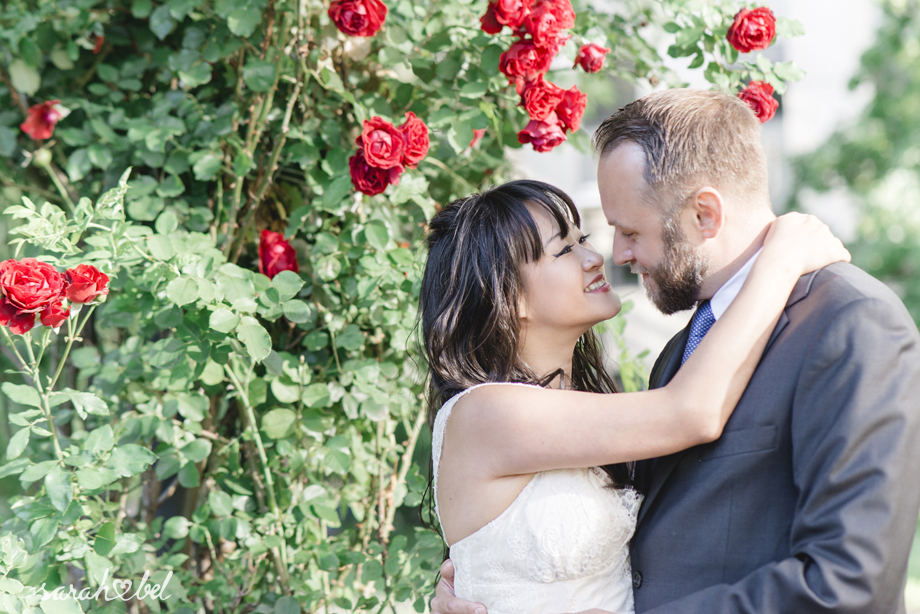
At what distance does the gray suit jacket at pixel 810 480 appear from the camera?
1211mm

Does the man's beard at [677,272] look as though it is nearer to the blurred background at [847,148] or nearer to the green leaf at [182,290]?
Answer: the green leaf at [182,290]

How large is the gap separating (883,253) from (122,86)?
701cm

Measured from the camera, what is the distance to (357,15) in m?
1.95

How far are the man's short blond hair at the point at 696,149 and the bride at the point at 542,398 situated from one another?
13cm

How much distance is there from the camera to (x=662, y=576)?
1.51 meters

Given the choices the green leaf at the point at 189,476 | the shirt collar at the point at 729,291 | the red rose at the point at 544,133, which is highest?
the red rose at the point at 544,133

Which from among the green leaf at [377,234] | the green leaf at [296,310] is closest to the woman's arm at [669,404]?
the green leaf at [296,310]

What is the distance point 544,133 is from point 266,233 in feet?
2.81

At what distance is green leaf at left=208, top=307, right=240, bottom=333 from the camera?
167 cm

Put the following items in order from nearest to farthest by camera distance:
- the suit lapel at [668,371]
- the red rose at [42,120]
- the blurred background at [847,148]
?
the suit lapel at [668,371], the red rose at [42,120], the blurred background at [847,148]

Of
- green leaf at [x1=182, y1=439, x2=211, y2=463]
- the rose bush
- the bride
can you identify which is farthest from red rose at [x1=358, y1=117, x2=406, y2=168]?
green leaf at [x1=182, y1=439, x2=211, y2=463]

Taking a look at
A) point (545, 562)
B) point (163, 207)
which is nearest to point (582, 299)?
point (545, 562)

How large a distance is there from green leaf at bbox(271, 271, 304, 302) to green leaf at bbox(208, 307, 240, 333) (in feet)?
0.47

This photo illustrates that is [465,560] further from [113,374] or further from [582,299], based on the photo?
[113,374]
